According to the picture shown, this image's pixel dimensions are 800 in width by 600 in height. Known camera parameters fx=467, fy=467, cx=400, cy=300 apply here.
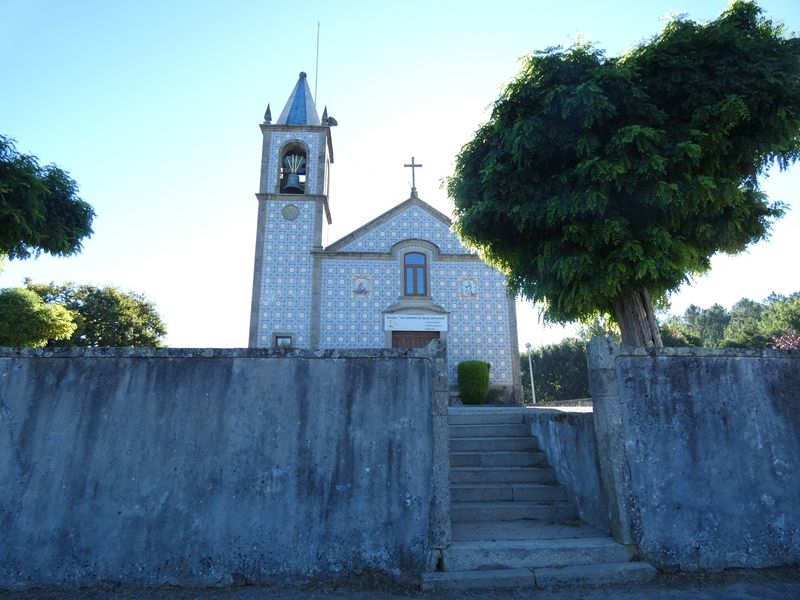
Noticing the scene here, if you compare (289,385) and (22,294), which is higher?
(22,294)

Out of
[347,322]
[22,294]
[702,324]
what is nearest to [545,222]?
[347,322]

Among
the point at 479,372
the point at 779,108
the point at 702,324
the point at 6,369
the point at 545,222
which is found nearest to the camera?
the point at 6,369

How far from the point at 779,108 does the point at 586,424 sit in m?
5.41

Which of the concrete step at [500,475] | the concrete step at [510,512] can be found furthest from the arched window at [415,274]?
the concrete step at [510,512]

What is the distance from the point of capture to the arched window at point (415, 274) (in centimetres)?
1875

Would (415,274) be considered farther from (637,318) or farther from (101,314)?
(101,314)

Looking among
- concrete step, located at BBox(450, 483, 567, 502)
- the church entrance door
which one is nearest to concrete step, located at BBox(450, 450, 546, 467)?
concrete step, located at BBox(450, 483, 567, 502)

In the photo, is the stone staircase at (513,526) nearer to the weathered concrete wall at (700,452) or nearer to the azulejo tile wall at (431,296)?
the weathered concrete wall at (700,452)

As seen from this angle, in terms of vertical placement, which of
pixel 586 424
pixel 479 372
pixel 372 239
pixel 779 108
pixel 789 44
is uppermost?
pixel 372 239

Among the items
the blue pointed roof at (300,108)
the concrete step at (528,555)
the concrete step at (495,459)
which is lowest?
the concrete step at (528,555)

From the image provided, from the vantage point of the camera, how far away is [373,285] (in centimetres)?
1859

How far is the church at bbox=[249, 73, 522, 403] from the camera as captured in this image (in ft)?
58.5

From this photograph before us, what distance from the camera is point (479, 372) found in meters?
16.8

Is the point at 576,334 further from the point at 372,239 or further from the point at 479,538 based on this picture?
the point at 479,538
